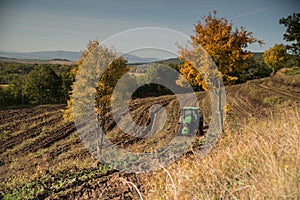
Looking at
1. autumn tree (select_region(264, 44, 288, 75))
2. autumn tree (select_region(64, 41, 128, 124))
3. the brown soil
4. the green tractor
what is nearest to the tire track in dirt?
the brown soil

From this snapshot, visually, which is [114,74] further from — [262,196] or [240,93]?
[240,93]

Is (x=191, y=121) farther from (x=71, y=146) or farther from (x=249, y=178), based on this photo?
(x=249, y=178)

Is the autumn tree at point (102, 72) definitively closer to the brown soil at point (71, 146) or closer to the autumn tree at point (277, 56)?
the brown soil at point (71, 146)

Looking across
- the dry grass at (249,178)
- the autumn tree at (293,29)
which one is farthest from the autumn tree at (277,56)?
the dry grass at (249,178)

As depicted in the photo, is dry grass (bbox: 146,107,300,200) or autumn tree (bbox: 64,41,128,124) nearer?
dry grass (bbox: 146,107,300,200)

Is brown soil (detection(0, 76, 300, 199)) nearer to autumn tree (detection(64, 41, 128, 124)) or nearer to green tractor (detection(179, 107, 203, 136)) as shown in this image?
green tractor (detection(179, 107, 203, 136))

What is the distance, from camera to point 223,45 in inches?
450

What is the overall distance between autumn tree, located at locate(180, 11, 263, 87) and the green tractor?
2.38 metres

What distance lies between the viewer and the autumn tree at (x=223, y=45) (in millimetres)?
11344

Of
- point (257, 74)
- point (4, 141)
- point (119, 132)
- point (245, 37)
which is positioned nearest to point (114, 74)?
point (245, 37)

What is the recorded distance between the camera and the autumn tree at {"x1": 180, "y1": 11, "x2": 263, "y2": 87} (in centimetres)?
1134

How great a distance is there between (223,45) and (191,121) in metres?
4.11

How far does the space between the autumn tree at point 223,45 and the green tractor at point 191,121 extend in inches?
93.7

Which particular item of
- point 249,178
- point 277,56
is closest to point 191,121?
point 249,178
